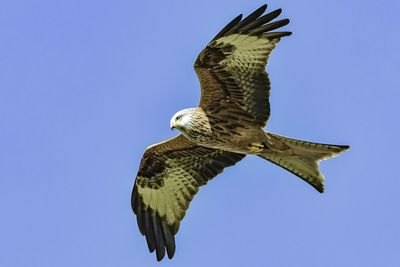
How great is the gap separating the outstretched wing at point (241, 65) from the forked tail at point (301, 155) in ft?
1.52

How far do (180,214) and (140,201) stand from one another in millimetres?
724

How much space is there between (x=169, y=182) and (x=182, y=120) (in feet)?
5.90

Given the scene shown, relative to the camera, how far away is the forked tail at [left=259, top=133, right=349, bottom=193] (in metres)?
14.5

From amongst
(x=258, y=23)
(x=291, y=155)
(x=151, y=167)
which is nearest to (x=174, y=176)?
(x=151, y=167)

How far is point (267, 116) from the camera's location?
14633 mm

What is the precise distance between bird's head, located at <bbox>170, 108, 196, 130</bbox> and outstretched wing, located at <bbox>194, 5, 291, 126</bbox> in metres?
0.31

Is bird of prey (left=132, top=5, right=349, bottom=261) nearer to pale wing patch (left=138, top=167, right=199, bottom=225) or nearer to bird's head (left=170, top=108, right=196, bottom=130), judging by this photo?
bird's head (left=170, top=108, right=196, bottom=130)

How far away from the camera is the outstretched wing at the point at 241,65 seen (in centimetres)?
1424

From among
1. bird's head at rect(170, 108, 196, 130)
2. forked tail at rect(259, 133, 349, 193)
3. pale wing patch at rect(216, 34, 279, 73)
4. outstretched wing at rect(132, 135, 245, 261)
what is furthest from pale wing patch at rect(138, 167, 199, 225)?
pale wing patch at rect(216, 34, 279, 73)

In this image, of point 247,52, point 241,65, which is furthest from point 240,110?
point 247,52

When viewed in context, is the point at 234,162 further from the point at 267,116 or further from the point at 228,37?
the point at 228,37

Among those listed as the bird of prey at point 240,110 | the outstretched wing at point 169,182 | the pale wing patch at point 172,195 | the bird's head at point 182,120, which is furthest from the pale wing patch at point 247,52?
the pale wing patch at point 172,195

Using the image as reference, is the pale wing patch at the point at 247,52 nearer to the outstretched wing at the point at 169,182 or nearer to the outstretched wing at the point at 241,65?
the outstretched wing at the point at 241,65

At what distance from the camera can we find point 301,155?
14805mm
